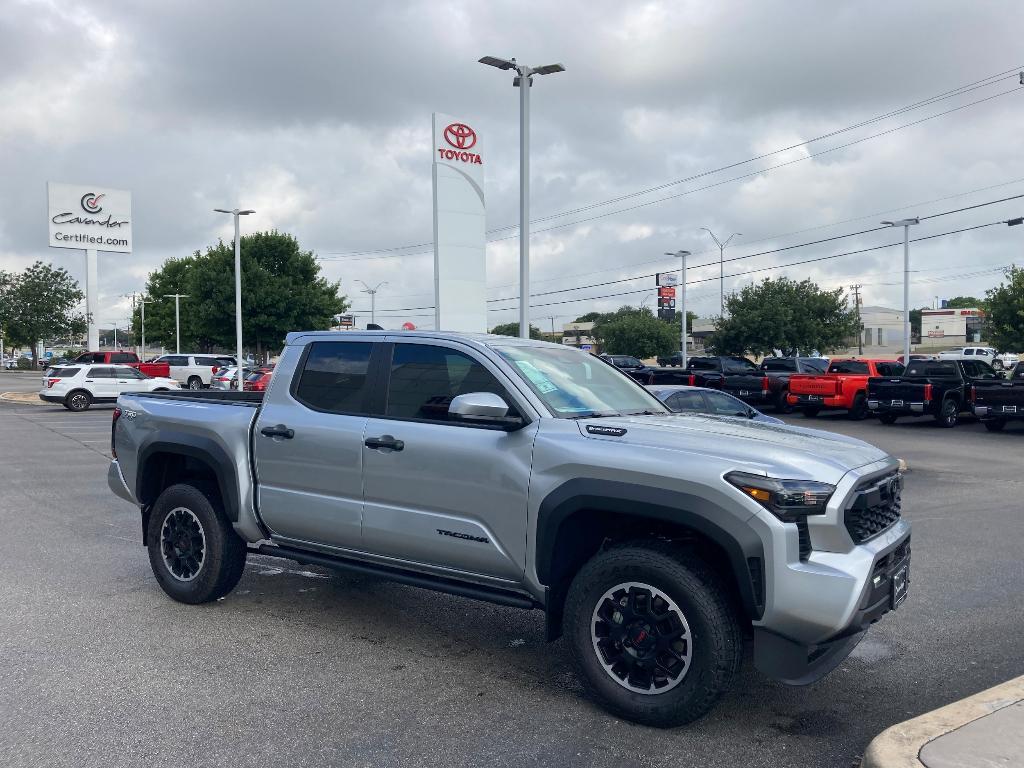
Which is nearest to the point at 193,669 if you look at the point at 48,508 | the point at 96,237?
the point at 48,508

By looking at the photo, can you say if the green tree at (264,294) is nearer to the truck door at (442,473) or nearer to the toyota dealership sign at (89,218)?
the toyota dealership sign at (89,218)

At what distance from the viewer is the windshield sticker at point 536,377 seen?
4941 mm

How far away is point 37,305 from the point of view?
73875 mm

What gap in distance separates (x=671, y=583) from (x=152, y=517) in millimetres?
3942

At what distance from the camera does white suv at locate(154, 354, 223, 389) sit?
41.1 metres

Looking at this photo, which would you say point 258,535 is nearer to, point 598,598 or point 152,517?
point 152,517

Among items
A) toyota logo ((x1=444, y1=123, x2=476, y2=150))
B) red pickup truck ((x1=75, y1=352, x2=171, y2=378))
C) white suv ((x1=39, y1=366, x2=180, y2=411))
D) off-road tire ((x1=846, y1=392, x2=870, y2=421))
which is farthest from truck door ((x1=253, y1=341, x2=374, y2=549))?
red pickup truck ((x1=75, y1=352, x2=171, y2=378))

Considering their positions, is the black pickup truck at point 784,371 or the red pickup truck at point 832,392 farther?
the black pickup truck at point 784,371

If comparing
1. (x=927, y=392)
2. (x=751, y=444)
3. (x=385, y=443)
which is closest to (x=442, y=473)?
(x=385, y=443)

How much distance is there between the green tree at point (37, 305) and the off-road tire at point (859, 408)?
220 feet

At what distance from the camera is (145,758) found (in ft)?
12.5

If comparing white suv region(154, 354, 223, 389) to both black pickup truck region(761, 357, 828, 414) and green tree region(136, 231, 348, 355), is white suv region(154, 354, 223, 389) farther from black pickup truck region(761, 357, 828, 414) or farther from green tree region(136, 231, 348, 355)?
black pickup truck region(761, 357, 828, 414)

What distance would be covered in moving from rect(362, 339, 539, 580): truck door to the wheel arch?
18cm

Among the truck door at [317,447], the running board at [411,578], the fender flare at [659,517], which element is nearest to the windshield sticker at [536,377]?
the fender flare at [659,517]
